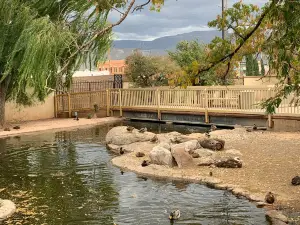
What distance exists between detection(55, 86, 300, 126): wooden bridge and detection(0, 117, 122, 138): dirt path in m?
1.67

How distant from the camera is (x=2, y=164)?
15.6 metres

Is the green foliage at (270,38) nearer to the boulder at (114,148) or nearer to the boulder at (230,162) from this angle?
the boulder at (230,162)

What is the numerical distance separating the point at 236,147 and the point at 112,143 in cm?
485

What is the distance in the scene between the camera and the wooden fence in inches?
879

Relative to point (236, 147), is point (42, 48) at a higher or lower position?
higher

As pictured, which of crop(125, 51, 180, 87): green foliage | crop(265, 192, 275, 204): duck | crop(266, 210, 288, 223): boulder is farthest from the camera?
crop(125, 51, 180, 87): green foliage

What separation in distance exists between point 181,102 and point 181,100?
0.11 metres

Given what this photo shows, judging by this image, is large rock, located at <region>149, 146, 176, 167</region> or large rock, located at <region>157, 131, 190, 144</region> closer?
large rock, located at <region>149, 146, 176, 167</region>

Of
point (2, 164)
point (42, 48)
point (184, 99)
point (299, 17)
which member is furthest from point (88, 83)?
point (299, 17)

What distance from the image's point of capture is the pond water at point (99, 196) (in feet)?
31.2

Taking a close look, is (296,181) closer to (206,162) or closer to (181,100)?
(206,162)

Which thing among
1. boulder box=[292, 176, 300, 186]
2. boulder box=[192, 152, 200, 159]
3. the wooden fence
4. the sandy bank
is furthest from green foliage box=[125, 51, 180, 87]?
boulder box=[292, 176, 300, 186]

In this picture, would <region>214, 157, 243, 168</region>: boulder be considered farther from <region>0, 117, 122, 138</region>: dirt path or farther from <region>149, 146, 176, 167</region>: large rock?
<region>0, 117, 122, 138</region>: dirt path

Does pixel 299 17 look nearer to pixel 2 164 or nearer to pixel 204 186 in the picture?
pixel 204 186
